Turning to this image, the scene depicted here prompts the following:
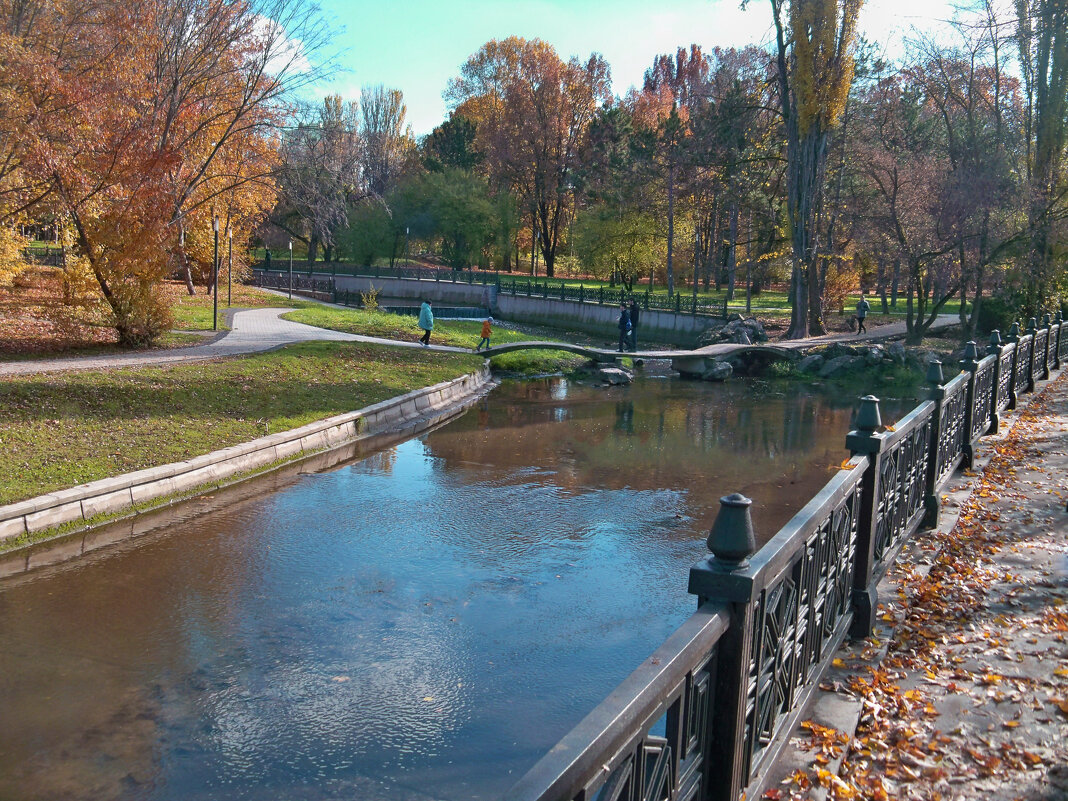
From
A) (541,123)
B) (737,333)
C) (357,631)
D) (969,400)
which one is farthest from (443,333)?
(541,123)

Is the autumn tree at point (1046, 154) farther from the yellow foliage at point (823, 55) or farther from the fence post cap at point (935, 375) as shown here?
the fence post cap at point (935, 375)

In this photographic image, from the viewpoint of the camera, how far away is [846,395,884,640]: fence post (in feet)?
15.6

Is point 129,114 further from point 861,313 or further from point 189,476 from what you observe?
point 861,313

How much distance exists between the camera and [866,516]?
4.93 metres

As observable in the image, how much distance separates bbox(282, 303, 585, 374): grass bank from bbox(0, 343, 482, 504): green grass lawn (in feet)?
17.8

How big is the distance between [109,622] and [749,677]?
6228 mm

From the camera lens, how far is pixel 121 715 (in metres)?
5.85

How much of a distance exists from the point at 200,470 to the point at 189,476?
235mm

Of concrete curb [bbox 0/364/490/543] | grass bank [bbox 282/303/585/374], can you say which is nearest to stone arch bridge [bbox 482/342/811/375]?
grass bank [bbox 282/303/585/374]

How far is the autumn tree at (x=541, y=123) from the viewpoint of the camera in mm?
58906

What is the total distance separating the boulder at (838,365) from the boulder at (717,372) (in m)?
2.85

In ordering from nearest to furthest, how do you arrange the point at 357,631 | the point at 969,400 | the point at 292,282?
the point at 357,631
the point at 969,400
the point at 292,282

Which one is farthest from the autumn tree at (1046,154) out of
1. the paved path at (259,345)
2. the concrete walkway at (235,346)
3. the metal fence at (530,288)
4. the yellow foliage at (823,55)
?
the concrete walkway at (235,346)

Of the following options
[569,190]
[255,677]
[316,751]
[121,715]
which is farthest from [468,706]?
[569,190]
